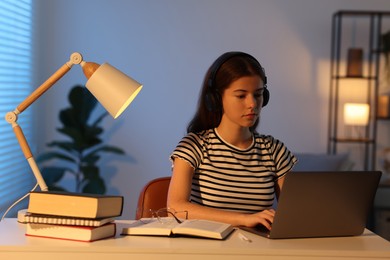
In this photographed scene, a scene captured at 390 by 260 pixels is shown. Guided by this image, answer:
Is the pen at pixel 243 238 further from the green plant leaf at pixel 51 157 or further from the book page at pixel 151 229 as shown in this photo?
the green plant leaf at pixel 51 157

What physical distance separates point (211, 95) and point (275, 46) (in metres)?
3.19

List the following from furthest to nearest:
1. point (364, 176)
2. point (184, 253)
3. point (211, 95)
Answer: point (211, 95), point (364, 176), point (184, 253)

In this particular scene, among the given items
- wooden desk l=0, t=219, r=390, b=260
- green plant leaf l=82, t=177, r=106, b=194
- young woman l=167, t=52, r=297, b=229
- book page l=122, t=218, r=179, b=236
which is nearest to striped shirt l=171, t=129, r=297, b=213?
young woman l=167, t=52, r=297, b=229

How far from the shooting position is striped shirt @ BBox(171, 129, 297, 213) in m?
2.65

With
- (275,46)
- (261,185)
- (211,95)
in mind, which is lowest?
(261,185)

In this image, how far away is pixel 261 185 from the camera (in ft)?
8.77

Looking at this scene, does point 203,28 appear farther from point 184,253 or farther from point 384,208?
point 184,253

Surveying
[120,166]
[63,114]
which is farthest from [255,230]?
[120,166]

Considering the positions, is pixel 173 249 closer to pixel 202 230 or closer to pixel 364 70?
pixel 202 230

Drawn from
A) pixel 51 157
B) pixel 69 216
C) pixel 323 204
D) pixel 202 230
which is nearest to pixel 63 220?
pixel 69 216

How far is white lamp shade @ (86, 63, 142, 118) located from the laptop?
48cm

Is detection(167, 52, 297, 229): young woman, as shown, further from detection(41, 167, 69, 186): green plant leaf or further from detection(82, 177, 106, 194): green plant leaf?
detection(41, 167, 69, 186): green plant leaf

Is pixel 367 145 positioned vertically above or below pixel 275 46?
below

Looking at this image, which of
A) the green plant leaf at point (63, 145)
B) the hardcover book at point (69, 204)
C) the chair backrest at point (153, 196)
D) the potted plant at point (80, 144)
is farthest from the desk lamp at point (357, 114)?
the hardcover book at point (69, 204)
